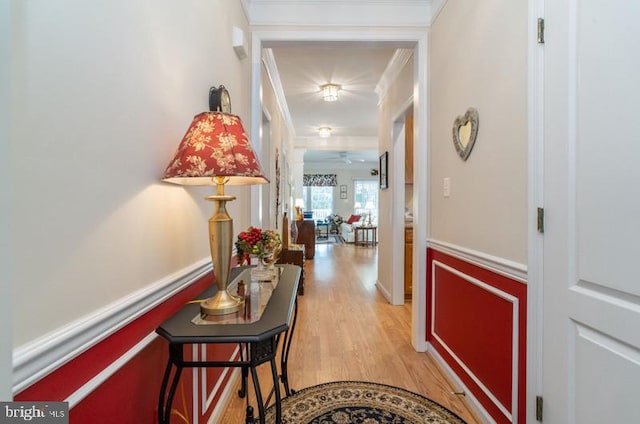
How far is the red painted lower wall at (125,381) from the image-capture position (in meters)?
0.65

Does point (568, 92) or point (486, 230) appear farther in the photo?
point (486, 230)

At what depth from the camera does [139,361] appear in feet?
3.06

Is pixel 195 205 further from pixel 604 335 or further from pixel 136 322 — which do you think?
pixel 604 335

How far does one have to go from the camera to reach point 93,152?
0.73 metres

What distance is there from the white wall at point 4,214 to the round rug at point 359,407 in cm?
147

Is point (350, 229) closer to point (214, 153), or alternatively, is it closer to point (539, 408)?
point (539, 408)

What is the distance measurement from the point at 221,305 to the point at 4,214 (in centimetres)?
74

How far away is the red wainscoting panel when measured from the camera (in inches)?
55.0

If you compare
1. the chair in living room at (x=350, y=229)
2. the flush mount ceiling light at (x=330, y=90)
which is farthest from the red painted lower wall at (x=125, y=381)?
the chair in living room at (x=350, y=229)

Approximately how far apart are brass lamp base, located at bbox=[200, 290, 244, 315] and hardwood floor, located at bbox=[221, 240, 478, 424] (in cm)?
94

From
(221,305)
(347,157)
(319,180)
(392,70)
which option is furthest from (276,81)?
(319,180)

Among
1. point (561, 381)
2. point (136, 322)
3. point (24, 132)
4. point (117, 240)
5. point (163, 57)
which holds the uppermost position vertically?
point (163, 57)

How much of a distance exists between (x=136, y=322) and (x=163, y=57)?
2.80ft

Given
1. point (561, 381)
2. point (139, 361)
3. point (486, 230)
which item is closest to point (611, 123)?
point (486, 230)
